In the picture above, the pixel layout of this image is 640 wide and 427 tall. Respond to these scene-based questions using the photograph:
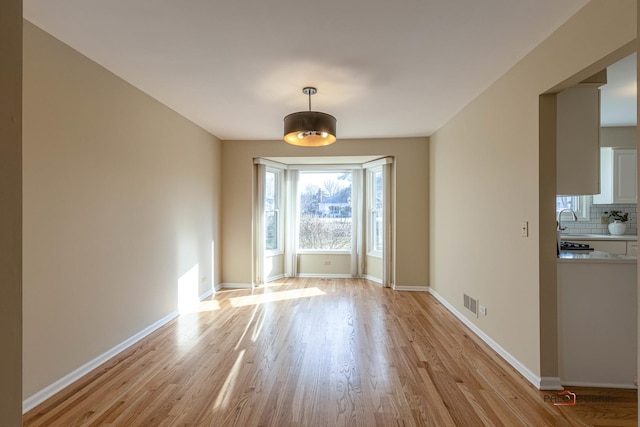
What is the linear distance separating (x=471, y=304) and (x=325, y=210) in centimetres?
349

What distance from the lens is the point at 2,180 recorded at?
59 centimetres

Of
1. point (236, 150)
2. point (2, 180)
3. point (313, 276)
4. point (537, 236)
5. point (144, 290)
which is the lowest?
point (313, 276)

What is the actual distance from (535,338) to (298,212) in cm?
463

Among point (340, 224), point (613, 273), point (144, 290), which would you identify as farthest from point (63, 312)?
point (340, 224)

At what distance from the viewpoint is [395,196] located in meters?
5.32

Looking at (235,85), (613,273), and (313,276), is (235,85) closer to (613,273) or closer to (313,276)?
(613,273)

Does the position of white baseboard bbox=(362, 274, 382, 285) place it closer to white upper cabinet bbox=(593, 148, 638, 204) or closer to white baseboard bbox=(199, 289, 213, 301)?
white baseboard bbox=(199, 289, 213, 301)

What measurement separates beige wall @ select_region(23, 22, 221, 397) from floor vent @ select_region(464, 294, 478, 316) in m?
3.52

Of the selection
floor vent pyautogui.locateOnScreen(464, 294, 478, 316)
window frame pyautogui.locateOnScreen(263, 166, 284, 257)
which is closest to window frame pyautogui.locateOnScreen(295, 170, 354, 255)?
window frame pyautogui.locateOnScreen(263, 166, 284, 257)

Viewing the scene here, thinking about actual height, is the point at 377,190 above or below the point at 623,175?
below

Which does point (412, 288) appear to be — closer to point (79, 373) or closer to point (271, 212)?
point (271, 212)

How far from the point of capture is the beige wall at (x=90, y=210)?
2.13 meters

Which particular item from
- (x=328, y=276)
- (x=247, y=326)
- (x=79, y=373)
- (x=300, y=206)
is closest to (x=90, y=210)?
(x=79, y=373)

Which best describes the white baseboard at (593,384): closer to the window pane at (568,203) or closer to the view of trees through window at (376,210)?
the window pane at (568,203)
